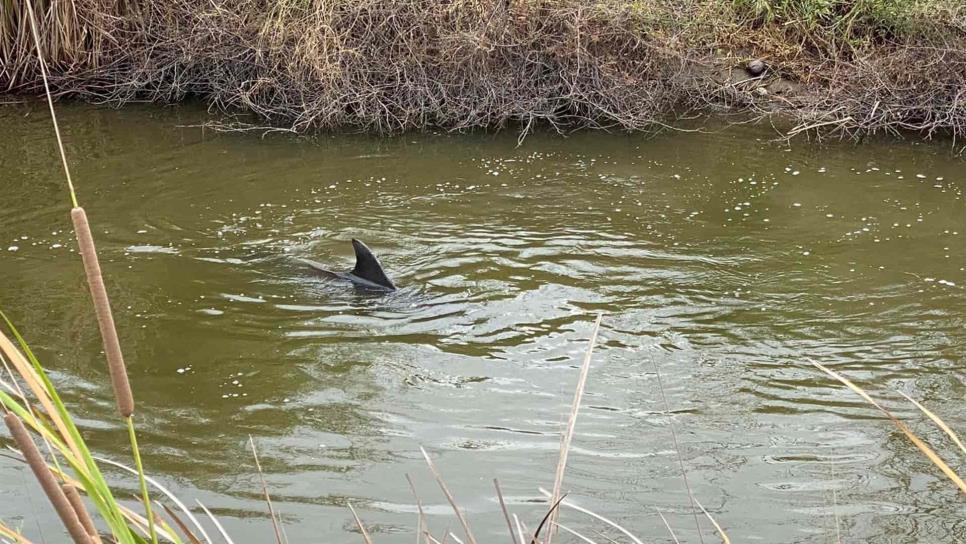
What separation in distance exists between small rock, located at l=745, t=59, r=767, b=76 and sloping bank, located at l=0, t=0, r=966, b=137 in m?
0.44

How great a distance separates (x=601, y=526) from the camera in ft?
14.2

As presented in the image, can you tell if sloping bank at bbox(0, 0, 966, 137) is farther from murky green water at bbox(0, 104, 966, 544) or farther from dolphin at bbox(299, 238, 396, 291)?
dolphin at bbox(299, 238, 396, 291)

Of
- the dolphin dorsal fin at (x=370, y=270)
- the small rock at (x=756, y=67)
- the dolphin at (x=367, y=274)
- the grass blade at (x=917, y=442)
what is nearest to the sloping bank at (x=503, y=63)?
the small rock at (x=756, y=67)

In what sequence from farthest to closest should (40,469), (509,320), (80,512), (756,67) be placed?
(756,67)
(509,320)
(80,512)
(40,469)

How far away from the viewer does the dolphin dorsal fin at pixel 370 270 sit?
669cm

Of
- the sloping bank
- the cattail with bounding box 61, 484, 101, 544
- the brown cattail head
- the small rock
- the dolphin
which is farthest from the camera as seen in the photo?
the small rock

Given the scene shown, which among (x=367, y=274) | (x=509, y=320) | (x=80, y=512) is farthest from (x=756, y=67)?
(x=80, y=512)

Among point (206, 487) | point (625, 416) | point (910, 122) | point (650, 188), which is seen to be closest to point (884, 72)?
point (910, 122)

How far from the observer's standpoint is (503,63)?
11.0 metres

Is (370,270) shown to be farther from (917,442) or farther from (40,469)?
(40,469)

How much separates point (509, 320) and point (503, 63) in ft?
16.7

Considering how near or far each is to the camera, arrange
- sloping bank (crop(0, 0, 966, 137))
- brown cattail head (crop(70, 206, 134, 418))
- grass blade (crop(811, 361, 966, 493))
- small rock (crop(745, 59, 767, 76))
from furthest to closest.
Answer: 1. small rock (crop(745, 59, 767, 76))
2. sloping bank (crop(0, 0, 966, 137))
3. grass blade (crop(811, 361, 966, 493))
4. brown cattail head (crop(70, 206, 134, 418))

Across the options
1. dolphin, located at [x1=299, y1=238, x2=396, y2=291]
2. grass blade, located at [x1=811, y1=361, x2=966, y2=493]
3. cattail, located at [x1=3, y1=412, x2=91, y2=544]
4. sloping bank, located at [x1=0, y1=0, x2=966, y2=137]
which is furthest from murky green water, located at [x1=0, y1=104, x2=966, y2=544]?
cattail, located at [x1=3, y1=412, x2=91, y2=544]

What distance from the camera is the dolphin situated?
21.9ft
